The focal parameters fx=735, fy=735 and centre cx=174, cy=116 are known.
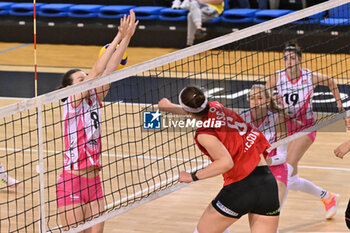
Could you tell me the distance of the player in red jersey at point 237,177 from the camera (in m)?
5.43

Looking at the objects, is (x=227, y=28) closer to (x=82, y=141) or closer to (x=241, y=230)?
(x=241, y=230)

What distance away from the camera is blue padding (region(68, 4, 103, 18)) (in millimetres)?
18719

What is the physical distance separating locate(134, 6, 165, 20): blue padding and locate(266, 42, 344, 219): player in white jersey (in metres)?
10.1

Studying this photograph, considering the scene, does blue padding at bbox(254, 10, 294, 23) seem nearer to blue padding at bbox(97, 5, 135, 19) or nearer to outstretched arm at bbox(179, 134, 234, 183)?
blue padding at bbox(97, 5, 135, 19)

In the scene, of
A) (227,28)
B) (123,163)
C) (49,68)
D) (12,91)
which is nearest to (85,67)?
(49,68)

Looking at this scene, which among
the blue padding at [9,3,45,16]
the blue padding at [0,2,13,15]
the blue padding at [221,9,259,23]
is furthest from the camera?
the blue padding at [0,2,13,15]

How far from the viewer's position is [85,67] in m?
15.9

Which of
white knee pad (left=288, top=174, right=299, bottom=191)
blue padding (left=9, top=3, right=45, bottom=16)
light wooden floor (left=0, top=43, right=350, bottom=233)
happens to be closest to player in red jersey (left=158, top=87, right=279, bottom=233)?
light wooden floor (left=0, top=43, right=350, bottom=233)

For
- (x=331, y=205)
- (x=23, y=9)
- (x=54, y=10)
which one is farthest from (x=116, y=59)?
(x=23, y=9)

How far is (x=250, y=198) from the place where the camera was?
550cm

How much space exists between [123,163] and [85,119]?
3.32 m

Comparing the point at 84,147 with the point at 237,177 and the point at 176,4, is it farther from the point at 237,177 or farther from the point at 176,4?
the point at 176,4

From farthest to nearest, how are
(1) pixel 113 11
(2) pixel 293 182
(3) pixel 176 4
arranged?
(1) pixel 113 11 < (3) pixel 176 4 < (2) pixel 293 182

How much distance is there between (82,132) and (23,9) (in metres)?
14.2
